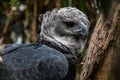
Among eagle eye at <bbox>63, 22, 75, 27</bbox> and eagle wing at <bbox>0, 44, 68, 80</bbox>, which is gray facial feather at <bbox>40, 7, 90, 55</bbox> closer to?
eagle eye at <bbox>63, 22, 75, 27</bbox>

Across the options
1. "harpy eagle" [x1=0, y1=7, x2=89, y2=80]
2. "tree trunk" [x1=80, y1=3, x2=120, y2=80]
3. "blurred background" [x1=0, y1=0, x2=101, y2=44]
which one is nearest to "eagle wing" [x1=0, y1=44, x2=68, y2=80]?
"harpy eagle" [x1=0, y1=7, x2=89, y2=80]

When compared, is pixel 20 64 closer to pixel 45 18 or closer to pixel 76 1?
pixel 45 18

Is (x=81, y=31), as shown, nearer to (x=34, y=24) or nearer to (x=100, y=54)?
(x=100, y=54)

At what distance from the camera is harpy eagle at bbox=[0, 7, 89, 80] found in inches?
59.1

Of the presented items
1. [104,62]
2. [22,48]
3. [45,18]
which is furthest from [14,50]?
[104,62]

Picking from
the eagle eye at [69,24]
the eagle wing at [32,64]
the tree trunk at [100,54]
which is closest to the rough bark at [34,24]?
the eagle eye at [69,24]

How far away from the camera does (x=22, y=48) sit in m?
1.71

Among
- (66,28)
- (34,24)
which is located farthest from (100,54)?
(34,24)

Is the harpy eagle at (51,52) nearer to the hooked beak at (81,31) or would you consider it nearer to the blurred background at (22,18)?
the hooked beak at (81,31)

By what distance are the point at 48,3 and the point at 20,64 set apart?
2.03m

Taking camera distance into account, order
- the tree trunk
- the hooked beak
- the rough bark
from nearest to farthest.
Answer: the tree trunk → the hooked beak → the rough bark

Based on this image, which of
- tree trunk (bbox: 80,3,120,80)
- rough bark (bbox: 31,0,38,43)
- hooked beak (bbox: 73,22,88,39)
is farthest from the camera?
rough bark (bbox: 31,0,38,43)

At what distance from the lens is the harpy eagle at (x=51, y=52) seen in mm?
1502

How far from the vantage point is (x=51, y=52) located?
1656 millimetres
